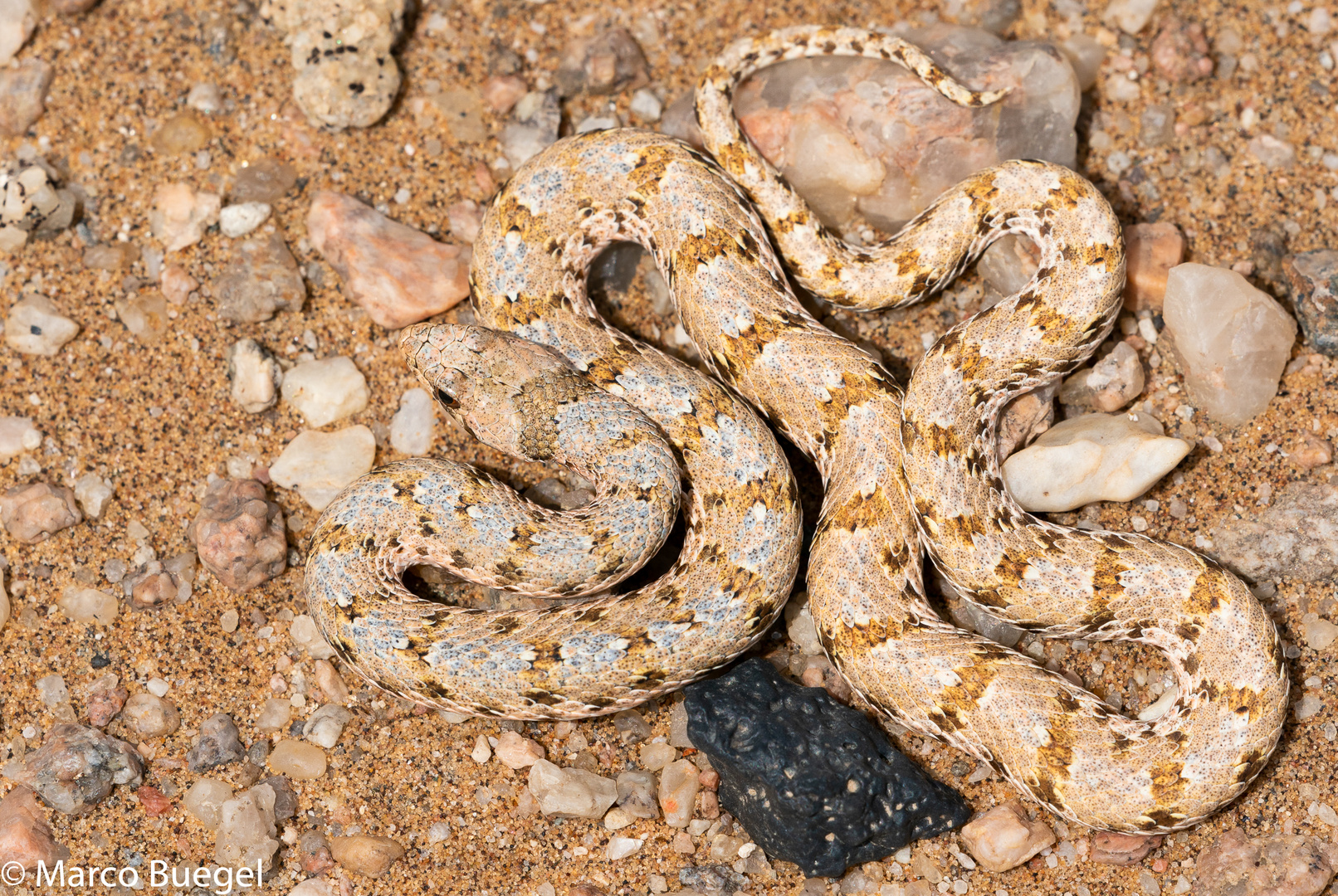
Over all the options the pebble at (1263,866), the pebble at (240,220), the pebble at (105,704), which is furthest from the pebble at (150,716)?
the pebble at (1263,866)

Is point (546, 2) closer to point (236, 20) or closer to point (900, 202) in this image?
point (236, 20)

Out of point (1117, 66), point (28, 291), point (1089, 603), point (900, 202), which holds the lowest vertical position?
point (1089, 603)

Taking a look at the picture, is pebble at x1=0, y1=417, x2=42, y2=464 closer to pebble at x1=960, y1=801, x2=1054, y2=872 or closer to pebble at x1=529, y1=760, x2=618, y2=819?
pebble at x1=529, y1=760, x2=618, y2=819

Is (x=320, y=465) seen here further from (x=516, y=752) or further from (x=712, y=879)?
(x=712, y=879)

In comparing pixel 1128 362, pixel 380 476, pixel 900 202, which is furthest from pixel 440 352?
pixel 1128 362

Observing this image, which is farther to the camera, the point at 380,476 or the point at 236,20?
the point at 236,20

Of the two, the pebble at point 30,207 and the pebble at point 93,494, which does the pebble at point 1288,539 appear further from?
the pebble at point 30,207

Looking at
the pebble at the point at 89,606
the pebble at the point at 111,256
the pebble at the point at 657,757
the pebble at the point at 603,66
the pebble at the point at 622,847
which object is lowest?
the pebble at the point at 622,847
